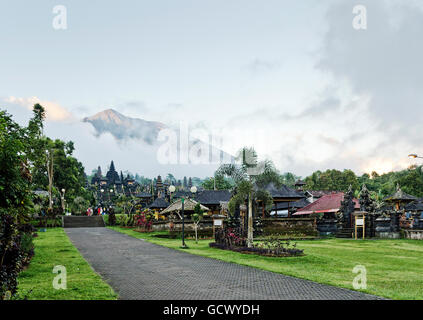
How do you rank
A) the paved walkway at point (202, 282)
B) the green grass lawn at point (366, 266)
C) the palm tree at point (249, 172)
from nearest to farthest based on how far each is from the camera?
the paved walkway at point (202, 282), the green grass lawn at point (366, 266), the palm tree at point (249, 172)

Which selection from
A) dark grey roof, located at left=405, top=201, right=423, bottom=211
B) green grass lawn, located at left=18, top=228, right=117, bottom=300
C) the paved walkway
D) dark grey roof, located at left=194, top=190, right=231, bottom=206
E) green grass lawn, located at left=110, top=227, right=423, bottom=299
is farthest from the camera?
dark grey roof, located at left=194, top=190, right=231, bottom=206

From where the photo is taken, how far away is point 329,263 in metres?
16.5

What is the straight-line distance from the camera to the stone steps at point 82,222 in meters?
50.1

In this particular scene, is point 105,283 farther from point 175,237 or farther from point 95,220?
point 95,220

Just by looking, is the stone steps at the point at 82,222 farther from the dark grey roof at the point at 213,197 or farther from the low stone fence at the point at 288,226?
the low stone fence at the point at 288,226

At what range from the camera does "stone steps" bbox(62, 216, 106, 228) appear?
50.1m

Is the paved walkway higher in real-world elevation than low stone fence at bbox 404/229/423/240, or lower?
higher

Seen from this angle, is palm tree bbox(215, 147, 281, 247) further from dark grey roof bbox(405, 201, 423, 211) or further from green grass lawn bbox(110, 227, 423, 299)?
dark grey roof bbox(405, 201, 423, 211)

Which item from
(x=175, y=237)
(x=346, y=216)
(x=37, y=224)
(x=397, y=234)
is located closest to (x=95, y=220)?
(x=37, y=224)

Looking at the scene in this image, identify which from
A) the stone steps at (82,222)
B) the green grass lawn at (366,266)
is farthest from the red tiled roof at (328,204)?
the stone steps at (82,222)

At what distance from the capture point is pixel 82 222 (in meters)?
51.9

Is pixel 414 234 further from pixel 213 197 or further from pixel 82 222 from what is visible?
pixel 82 222

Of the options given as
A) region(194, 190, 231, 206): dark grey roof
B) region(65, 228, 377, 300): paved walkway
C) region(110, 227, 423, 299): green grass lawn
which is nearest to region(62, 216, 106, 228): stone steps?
region(194, 190, 231, 206): dark grey roof
